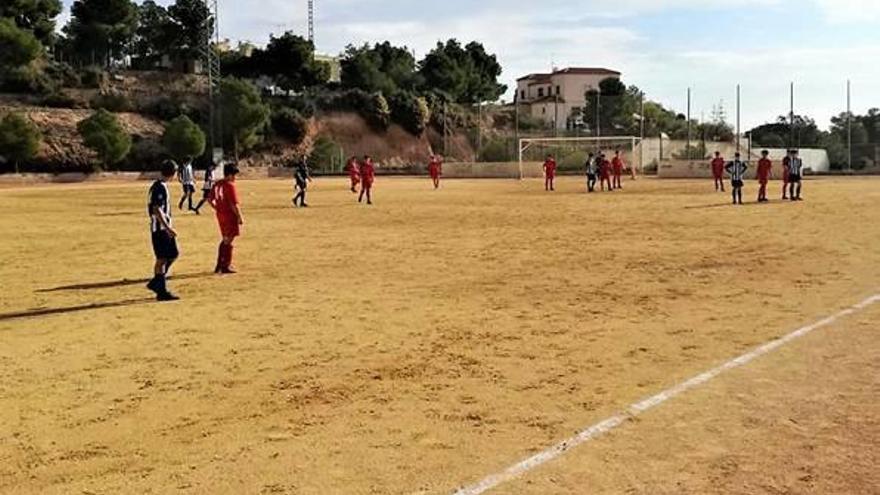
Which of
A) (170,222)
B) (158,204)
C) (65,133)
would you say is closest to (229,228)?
(170,222)

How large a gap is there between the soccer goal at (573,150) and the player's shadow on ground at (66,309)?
5359 centimetres

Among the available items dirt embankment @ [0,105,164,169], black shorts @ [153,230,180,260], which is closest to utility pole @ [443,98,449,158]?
dirt embankment @ [0,105,164,169]

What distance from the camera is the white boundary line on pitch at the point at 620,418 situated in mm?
5413

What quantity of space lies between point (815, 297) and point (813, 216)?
1406cm

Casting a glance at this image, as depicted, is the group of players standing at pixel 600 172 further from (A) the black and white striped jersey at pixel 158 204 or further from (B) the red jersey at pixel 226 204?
(A) the black and white striped jersey at pixel 158 204

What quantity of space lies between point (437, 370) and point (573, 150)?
65062mm

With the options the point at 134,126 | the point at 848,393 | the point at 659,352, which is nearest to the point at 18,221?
the point at 659,352

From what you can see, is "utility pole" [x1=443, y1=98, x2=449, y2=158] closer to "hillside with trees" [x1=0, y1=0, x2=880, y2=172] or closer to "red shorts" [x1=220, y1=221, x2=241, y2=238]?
"hillside with trees" [x1=0, y1=0, x2=880, y2=172]

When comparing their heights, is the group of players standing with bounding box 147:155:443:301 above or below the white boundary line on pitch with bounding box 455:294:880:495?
above

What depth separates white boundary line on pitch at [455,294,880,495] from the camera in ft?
17.8

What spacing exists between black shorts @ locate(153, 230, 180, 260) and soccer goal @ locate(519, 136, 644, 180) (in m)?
53.3

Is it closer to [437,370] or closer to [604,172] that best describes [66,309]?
[437,370]

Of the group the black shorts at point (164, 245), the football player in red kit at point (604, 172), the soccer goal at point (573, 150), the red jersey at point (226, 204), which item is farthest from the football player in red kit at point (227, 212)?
the soccer goal at point (573, 150)

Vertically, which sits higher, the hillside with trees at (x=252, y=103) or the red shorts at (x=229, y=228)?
the hillside with trees at (x=252, y=103)
